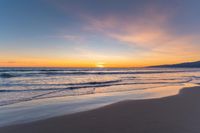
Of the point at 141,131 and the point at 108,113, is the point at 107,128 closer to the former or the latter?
the point at 141,131

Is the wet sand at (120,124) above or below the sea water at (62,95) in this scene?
above

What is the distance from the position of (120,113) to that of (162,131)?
212cm

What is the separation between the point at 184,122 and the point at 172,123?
326 millimetres

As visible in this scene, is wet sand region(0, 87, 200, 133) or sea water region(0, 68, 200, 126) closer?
wet sand region(0, 87, 200, 133)

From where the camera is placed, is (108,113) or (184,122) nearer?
(184,122)

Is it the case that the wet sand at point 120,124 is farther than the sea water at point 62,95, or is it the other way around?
the sea water at point 62,95

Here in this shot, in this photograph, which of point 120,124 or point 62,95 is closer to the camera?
point 120,124

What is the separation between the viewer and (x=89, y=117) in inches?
238

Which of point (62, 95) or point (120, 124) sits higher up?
point (120, 124)

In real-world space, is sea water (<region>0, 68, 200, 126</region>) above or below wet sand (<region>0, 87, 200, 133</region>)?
below

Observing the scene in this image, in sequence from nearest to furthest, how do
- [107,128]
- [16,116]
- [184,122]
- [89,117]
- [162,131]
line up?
[162,131]
[107,128]
[184,122]
[89,117]
[16,116]

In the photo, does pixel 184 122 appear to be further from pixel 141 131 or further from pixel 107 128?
pixel 107 128

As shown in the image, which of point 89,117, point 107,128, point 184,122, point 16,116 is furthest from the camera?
point 16,116

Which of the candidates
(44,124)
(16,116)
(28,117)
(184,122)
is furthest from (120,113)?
(16,116)
